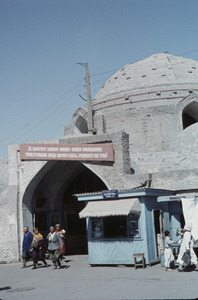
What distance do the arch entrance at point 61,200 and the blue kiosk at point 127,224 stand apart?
494cm

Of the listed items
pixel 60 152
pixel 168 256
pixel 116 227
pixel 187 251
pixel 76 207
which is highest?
pixel 60 152

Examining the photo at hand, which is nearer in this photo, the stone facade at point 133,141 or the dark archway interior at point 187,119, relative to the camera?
the stone facade at point 133,141

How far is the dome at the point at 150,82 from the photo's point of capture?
27109 millimetres

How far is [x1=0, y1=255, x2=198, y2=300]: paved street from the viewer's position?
811 cm

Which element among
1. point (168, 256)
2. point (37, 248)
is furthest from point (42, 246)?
point (168, 256)

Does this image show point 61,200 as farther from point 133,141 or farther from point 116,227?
point 133,141

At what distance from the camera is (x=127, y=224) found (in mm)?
12828

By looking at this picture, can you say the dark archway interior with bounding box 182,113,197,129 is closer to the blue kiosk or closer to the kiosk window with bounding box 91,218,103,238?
the blue kiosk

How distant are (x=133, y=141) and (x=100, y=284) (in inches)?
667

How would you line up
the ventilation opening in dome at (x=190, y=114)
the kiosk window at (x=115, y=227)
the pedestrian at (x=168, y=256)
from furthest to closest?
1. the ventilation opening in dome at (x=190, y=114)
2. the kiosk window at (x=115, y=227)
3. the pedestrian at (x=168, y=256)

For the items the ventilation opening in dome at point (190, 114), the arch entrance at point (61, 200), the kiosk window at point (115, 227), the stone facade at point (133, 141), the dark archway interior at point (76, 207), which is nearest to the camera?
the kiosk window at point (115, 227)

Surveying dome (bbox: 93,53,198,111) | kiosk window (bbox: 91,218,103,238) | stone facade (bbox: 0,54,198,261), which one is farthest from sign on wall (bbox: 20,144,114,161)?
dome (bbox: 93,53,198,111)

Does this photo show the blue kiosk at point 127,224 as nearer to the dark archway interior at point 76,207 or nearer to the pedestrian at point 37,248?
the pedestrian at point 37,248

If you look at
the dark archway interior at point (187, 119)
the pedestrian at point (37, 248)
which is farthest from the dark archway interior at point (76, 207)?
the dark archway interior at point (187, 119)
